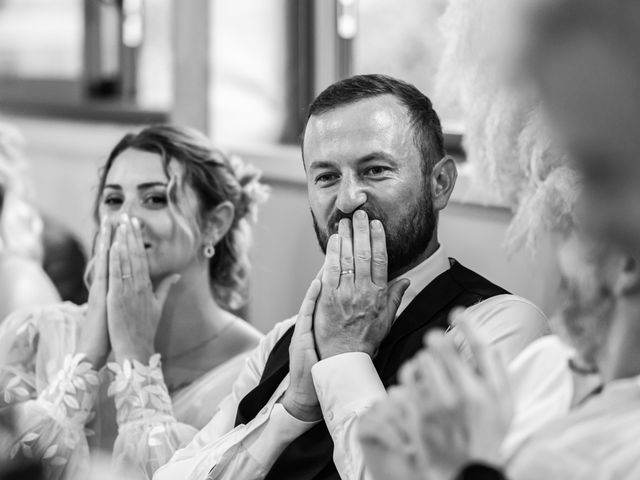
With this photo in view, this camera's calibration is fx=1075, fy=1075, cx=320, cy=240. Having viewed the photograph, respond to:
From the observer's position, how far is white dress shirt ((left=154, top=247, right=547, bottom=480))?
160 centimetres

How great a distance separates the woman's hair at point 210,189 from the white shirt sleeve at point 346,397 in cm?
83

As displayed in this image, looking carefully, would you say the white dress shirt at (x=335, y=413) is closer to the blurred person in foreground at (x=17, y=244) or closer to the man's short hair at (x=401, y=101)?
the man's short hair at (x=401, y=101)

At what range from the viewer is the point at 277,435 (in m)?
1.74

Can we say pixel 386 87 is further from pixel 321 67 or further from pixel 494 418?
pixel 321 67

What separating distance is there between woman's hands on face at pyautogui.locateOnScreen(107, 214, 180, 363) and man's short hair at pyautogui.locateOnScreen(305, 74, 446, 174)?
0.62 metres

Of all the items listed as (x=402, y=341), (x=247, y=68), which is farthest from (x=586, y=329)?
(x=247, y=68)

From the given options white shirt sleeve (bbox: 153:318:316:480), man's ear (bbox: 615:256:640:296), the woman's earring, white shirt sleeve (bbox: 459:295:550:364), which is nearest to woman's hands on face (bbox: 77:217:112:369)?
the woman's earring

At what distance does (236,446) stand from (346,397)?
0.28 m

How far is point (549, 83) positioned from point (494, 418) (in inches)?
13.1

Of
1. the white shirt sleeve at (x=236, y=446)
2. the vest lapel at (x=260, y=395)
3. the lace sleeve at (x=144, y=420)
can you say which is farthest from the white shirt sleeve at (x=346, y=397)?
the lace sleeve at (x=144, y=420)

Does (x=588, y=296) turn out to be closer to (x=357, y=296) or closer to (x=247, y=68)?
(x=357, y=296)

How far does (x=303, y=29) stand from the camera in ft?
10.9

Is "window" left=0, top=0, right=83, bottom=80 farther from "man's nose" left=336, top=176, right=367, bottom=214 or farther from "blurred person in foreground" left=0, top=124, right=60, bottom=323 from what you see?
"man's nose" left=336, top=176, right=367, bottom=214

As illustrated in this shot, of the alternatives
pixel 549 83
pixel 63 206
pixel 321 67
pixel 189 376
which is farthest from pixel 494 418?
pixel 63 206
